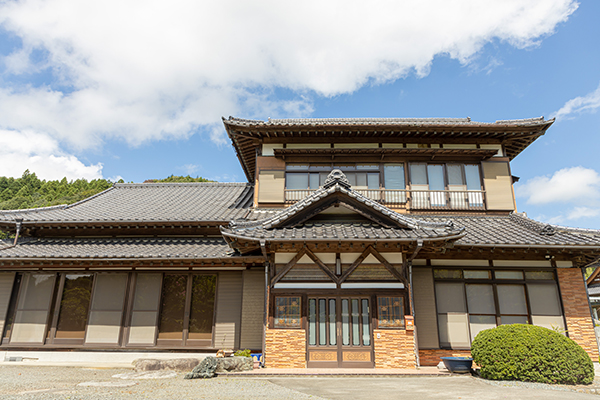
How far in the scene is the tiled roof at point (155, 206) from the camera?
1328 cm

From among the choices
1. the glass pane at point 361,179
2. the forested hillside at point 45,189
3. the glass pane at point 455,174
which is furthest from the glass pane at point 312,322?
the forested hillside at point 45,189

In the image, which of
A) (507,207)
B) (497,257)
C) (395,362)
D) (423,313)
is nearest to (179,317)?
(395,362)

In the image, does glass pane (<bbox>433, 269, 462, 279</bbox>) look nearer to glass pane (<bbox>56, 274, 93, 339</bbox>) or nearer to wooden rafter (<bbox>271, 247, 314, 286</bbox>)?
wooden rafter (<bbox>271, 247, 314, 286</bbox>)

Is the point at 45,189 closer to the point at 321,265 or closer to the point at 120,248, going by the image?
the point at 120,248

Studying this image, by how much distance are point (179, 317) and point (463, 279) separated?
31.1 feet

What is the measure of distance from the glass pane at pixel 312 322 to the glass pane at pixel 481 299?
5.10m

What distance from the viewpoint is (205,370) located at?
881cm

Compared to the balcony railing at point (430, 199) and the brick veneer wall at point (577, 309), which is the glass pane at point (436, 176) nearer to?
the balcony railing at point (430, 199)

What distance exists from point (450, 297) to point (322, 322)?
172 inches

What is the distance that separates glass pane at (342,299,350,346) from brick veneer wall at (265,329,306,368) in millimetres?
1153

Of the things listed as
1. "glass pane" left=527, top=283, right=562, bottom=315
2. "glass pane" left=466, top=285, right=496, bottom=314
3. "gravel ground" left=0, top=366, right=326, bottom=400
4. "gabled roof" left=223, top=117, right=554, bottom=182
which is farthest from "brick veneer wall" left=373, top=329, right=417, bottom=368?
"gabled roof" left=223, top=117, right=554, bottom=182

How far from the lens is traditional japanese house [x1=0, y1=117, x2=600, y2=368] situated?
33.3ft

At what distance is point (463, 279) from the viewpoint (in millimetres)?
11469

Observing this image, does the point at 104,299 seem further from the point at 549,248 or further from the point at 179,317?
the point at 549,248
